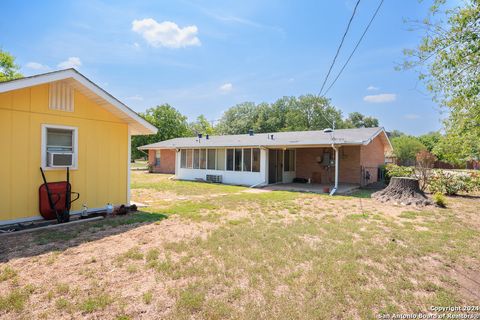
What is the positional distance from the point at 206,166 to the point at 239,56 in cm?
695

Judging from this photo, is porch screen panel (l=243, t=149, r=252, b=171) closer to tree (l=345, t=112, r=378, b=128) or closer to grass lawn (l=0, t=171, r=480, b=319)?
grass lawn (l=0, t=171, r=480, b=319)

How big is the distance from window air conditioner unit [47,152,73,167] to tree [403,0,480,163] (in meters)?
8.10

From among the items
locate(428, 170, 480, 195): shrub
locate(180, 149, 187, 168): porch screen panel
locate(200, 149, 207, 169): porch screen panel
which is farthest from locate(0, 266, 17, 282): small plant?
locate(428, 170, 480, 195): shrub

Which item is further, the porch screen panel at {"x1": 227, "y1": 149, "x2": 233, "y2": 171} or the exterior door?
the porch screen panel at {"x1": 227, "y1": 149, "x2": 233, "y2": 171}

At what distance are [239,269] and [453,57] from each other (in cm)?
581

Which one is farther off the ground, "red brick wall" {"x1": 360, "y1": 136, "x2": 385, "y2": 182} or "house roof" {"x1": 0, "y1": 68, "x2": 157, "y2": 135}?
"house roof" {"x1": 0, "y1": 68, "x2": 157, "y2": 135}

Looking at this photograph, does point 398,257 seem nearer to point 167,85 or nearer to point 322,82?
point 322,82

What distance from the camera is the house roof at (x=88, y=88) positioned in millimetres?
5170

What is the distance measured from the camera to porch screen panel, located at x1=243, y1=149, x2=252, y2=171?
570 inches

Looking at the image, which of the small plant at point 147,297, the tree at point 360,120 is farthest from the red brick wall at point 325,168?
the tree at point 360,120

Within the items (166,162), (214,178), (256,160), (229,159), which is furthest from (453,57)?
(166,162)

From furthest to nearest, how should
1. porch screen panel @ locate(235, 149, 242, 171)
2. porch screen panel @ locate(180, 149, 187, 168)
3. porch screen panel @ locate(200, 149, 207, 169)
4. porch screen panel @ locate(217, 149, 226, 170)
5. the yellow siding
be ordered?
porch screen panel @ locate(180, 149, 187, 168) → porch screen panel @ locate(200, 149, 207, 169) → porch screen panel @ locate(217, 149, 226, 170) → porch screen panel @ locate(235, 149, 242, 171) → the yellow siding

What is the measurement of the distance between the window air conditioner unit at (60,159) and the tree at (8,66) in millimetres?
22179

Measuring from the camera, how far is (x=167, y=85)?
25188 mm
